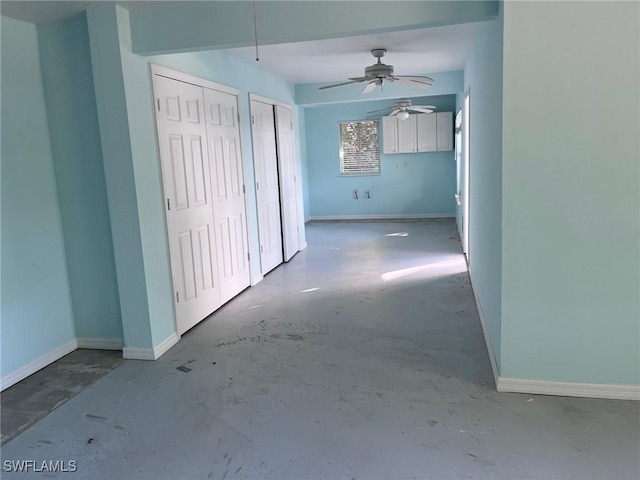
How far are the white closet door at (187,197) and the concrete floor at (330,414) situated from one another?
0.28 metres

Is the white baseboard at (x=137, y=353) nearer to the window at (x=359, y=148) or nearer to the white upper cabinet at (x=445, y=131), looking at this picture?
the window at (x=359, y=148)

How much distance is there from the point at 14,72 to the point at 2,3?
44 cm

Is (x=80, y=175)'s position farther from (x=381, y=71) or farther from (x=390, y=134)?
(x=390, y=134)

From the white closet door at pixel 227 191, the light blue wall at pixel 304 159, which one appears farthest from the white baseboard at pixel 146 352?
the light blue wall at pixel 304 159

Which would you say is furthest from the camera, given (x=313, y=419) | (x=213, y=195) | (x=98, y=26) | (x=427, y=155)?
(x=427, y=155)

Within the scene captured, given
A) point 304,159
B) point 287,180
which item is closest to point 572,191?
point 287,180

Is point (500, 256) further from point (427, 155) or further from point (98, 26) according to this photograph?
point (427, 155)

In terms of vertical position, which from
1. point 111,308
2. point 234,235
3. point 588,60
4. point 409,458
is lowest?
point 409,458

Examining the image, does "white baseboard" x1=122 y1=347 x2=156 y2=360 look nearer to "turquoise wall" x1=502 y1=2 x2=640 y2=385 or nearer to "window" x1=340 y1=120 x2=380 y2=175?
"turquoise wall" x1=502 y1=2 x2=640 y2=385

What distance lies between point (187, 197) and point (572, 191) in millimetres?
2697

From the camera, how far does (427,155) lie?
363 inches

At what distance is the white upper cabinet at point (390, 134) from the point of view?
9.04 m

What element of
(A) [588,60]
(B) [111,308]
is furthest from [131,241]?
(A) [588,60]

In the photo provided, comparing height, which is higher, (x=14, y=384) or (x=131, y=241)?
(x=131, y=241)
